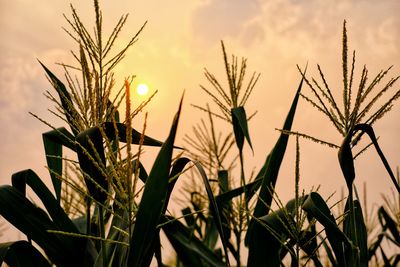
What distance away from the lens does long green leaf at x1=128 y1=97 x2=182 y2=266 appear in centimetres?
132

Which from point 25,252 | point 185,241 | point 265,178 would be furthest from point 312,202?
point 25,252

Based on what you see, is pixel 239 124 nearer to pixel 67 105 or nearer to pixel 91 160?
pixel 67 105

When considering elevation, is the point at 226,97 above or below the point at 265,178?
above

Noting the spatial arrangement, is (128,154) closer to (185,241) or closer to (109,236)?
(109,236)

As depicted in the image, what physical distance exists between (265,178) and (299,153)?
0.81 feet

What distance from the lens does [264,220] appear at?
1.77m

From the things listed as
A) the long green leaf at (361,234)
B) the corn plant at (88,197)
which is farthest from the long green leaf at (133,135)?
the long green leaf at (361,234)

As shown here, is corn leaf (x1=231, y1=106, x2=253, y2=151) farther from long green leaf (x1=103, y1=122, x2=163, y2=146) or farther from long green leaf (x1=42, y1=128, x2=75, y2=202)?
long green leaf (x1=42, y1=128, x2=75, y2=202)

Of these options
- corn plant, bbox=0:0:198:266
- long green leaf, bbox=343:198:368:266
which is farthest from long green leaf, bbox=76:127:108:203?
long green leaf, bbox=343:198:368:266

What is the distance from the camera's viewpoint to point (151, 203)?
4.47 ft

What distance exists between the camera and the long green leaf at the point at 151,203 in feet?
4.32

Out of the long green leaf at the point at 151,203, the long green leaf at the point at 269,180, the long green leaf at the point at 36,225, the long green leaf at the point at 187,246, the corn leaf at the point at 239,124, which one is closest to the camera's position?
the long green leaf at the point at 151,203

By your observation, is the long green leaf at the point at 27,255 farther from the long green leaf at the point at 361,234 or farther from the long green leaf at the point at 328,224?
the long green leaf at the point at 361,234

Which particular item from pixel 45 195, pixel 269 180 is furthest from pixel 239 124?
pixel 45 195
